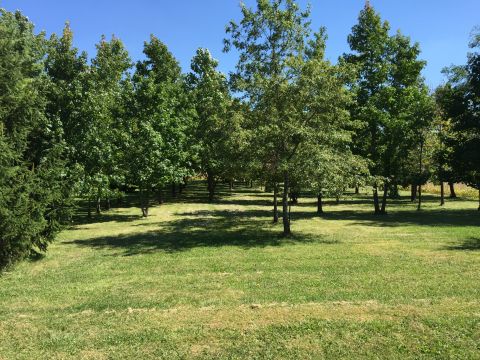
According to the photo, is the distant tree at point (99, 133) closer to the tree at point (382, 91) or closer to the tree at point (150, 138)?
the tree at point (150, 138)

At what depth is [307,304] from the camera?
868cm

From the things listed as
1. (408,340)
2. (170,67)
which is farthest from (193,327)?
(170,67)

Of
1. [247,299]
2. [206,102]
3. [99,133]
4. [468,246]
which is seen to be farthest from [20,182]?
[206,102]

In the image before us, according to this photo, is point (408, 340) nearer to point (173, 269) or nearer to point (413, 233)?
point (173, 269)

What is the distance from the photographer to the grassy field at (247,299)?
680 cm

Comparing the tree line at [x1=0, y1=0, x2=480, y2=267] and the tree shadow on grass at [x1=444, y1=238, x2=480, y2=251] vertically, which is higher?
the tree line at [x1=0, y1=0, x2=480, y2=267]

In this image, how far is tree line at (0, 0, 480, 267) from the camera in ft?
44.4

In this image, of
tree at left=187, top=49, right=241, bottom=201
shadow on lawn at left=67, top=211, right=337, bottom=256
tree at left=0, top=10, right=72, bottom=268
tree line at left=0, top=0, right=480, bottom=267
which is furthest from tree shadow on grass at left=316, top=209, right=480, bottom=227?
tree at left=0, top=10, right=72, bottom=268

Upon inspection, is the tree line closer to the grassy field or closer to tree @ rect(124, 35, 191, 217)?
tree @ rect(124, 35, 191, 217)

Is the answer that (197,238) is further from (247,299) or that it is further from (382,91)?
(382,91)

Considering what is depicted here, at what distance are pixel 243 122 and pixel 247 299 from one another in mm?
10792

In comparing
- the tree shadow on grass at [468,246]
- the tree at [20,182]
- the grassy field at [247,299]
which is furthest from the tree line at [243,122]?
the tree shadow on grass at [468,246]

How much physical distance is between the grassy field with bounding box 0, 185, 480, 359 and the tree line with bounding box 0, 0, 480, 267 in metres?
2.63

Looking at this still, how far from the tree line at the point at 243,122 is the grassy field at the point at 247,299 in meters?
2.63
